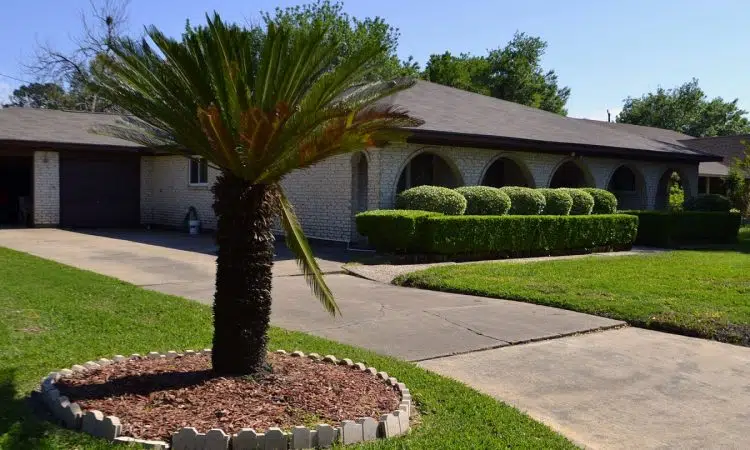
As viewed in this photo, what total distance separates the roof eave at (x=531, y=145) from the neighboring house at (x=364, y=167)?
4cm

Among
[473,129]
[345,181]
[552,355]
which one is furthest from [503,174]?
[552,355]

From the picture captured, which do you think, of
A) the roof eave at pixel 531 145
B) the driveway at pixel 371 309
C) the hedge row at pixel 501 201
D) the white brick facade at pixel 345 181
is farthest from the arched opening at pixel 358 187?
the driveway at pixel 371 309

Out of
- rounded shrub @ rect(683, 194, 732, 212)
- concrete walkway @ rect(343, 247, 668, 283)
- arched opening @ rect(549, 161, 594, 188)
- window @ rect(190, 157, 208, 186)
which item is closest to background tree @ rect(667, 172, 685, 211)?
rounded shrub @ rect(683, 194, 732, 212)

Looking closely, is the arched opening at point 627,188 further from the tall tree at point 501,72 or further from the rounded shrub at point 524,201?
the tall tree at point 501,72

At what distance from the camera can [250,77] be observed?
5.48 metres

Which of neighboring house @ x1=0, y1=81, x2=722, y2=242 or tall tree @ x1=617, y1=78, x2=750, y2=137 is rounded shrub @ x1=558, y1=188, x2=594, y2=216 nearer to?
neighboring house @ x1=0, y1=81, x2=722, y2=242

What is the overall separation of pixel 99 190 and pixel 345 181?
418 inches

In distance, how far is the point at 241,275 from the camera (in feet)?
16.6

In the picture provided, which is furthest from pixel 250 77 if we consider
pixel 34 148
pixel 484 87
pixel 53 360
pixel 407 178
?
pixel 484 87

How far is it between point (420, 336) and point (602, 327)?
252 cm

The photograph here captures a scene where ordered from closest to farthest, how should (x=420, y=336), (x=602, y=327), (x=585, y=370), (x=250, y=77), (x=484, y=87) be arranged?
(x=250, y=77), (x=585, y=370), (x=420, y=336), (x=602, y=327), (x=484, y=87)

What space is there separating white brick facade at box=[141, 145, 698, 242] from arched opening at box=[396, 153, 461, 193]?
1.28 m

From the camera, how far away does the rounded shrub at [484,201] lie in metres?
17.2

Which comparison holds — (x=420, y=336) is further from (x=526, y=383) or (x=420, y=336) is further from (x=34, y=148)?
(x=34, y=148)
